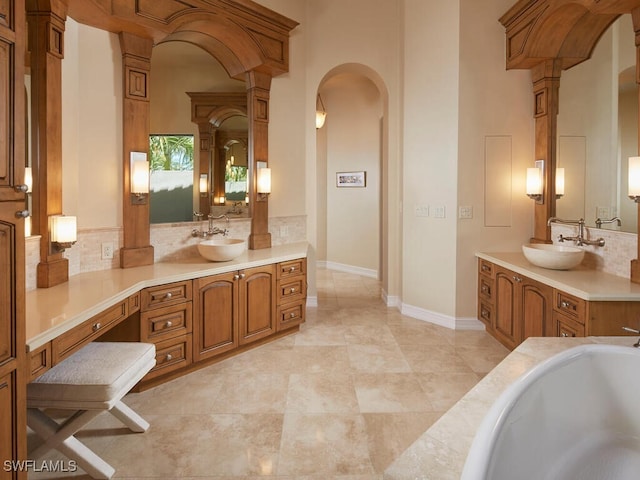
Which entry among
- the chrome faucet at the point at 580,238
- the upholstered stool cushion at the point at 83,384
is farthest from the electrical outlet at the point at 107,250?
the chrome faucet at the point at 580,238

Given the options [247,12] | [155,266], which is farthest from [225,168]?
[247,12]

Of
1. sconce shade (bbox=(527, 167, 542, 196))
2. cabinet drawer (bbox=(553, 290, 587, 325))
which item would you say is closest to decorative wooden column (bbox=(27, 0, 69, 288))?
cabinet drawer (bbox=(553, 290, 587, 325))

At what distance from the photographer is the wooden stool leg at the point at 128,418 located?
237cm

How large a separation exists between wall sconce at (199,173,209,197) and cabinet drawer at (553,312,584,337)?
3.00 metres

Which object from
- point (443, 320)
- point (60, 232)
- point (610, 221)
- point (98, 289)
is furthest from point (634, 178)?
point (60, 232)

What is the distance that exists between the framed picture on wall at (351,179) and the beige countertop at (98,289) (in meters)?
3.33

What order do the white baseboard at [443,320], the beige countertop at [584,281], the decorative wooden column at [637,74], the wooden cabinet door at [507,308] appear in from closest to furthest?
the beige countertop at [584,281] < the decorative wooden column at [637,74] < the wooden cabinet door at [507,308] < the white baseboard at [443,320]

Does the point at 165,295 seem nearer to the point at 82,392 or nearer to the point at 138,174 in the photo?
the point at 138,174

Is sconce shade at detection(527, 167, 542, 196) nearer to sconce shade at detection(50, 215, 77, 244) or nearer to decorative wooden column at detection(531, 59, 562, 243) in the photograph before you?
decorative wooden column at detection(531, 59, 562, 243)

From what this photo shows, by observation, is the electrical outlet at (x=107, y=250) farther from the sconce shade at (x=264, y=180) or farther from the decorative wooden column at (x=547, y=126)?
the decorative wooden column at (x=547, y=126)

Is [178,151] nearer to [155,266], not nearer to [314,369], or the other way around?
[155,266]

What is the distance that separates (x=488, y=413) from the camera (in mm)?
1335

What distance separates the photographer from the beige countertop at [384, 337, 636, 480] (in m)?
1.11

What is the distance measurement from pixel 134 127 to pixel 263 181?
1431mm
